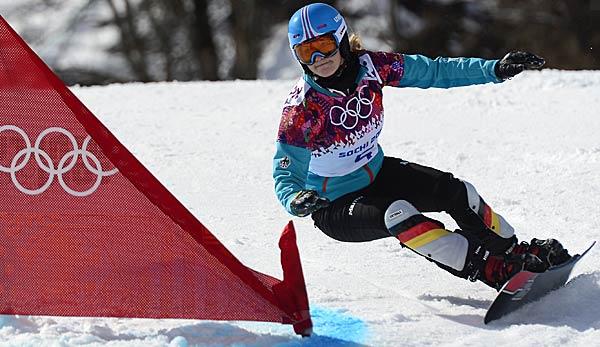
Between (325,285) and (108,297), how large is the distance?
115cm

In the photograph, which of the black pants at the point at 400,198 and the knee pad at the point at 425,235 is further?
the black pants at the point at 400,198

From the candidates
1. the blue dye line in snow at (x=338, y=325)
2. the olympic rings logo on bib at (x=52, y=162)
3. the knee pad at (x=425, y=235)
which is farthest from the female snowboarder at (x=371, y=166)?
the olympic rings logo on bib at (x=52, y=162)

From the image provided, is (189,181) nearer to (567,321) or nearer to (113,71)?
(567,321)

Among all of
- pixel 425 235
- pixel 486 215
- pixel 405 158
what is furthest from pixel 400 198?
pixel 405 158

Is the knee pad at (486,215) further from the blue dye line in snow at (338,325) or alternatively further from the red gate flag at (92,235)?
the red gate flag at (92,235)

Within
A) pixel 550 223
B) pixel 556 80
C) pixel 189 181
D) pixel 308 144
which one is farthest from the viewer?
pixel 556 80

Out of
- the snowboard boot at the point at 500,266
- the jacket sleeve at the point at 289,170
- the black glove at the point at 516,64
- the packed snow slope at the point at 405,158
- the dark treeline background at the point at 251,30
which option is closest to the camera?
the packed snow slope at the point at 405,158

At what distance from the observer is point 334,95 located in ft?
14.7

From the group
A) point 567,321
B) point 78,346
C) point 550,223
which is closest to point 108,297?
point 78,346

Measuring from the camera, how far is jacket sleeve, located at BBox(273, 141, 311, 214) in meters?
4.15

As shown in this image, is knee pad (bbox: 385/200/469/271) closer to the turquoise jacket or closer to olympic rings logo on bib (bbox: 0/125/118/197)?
the turquoise jacket

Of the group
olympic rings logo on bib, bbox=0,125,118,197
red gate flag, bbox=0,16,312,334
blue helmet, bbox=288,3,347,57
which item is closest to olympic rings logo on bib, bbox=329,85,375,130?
blue helmet, bbox=288,3,347,57

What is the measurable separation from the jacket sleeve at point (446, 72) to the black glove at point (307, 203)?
1.01 meters

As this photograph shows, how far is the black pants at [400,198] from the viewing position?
4.39 meters
